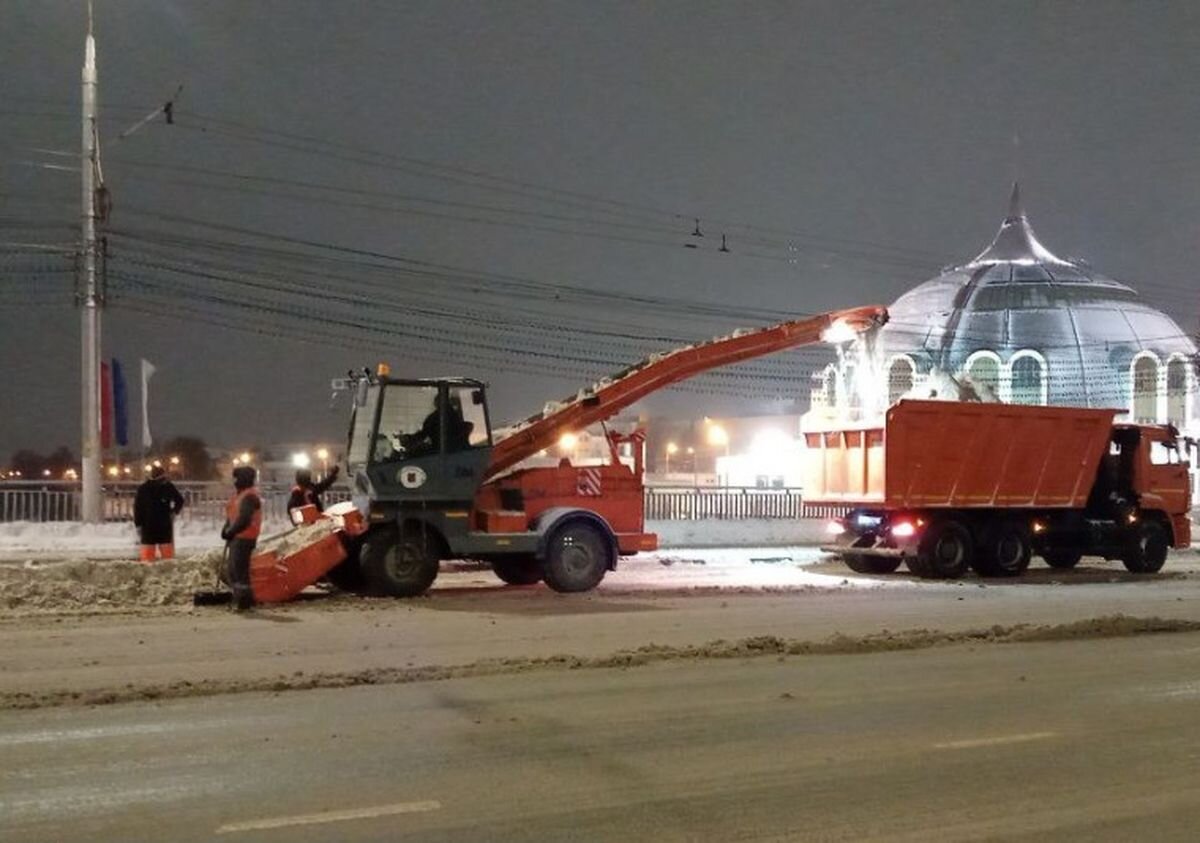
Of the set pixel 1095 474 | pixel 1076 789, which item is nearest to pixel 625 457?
pixel 1095 474

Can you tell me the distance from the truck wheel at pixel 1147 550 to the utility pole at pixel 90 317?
20.5 meters

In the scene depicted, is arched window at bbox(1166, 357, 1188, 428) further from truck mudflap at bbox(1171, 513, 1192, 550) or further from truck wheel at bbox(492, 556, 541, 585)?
truck wheel at bbox(492, 556, 541, 585)

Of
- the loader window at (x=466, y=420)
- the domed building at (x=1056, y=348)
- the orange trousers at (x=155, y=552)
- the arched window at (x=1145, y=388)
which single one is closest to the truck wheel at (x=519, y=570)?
the loader window at (x=466, y=420)

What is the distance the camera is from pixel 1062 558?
74.6ft

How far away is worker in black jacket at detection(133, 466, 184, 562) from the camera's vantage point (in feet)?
58.0

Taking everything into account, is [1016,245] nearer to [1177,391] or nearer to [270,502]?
[1177,391]

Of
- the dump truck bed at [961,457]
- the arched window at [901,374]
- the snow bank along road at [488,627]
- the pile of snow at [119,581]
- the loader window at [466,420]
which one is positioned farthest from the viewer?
the arched window at [901,374]

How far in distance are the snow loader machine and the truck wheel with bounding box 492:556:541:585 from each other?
→ 0.02m

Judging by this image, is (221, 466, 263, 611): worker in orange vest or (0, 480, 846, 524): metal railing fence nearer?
(221, 466, 263, 611): worker in orange vest

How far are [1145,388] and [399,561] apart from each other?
5440cm

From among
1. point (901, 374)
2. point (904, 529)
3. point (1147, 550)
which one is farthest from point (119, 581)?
point (901, 374)

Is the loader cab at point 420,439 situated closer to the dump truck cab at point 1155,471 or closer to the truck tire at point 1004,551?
the truck tire at point 1004,551

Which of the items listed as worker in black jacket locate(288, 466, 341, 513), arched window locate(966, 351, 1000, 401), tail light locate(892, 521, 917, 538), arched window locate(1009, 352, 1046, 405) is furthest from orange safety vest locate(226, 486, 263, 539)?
arched window locate(1009, 352, 1046, 405)

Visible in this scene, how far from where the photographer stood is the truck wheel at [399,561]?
15859mm
